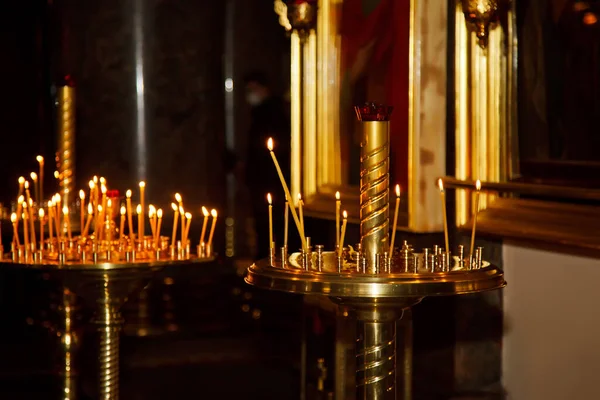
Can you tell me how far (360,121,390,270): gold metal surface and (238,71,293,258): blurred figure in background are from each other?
2379 millimetres

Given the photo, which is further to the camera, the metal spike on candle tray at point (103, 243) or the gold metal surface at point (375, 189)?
the metal spike on candle tray at point (103, 243)

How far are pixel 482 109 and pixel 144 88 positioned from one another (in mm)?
1862

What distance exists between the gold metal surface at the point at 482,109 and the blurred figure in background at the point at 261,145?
1.53m

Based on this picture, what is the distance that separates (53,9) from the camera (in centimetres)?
473

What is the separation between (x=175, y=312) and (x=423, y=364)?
63.3 inches

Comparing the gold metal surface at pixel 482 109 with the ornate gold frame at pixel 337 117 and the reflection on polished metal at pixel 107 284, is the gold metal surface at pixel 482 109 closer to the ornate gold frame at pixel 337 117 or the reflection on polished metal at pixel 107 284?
the ornate gold frame at pixel 337 117

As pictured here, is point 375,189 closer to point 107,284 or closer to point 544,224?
point 544,224

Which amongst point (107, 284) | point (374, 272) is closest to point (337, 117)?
point (107, 284)

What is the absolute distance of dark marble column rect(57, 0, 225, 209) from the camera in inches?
184

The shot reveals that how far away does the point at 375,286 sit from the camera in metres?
2.18

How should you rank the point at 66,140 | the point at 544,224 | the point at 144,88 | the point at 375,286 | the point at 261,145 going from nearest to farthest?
1. the point at 375,286
2. the point at 544,224
3. the point at 66,140
4. the point at 144,88
5. the point at 261,145

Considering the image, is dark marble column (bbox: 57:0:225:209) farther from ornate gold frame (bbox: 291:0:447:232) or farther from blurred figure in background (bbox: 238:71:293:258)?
ornate gold frame (bbox: 291:0:447:232)

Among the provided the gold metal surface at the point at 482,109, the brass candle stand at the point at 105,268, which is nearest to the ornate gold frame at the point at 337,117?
the gold metal surface at the point at 482,109

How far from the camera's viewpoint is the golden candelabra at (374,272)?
2.20m
